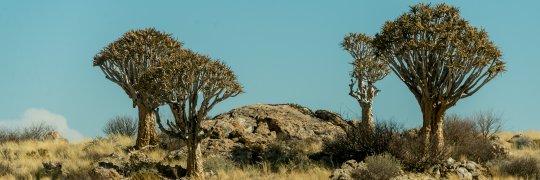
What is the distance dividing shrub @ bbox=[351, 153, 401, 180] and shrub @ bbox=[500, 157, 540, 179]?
4.07 meters

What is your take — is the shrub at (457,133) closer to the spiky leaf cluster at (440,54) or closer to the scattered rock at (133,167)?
the spiky leaf cluster at (440,54)

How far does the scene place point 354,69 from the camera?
102 ft

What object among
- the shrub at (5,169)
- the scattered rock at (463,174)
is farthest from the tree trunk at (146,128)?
the scattered rock at (463,174)

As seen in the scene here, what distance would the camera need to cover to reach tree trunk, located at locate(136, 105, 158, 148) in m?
25.6

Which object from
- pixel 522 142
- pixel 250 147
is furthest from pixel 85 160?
pixel 522 142

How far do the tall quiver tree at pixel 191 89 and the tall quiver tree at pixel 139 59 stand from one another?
4916mm

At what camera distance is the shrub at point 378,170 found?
18.2 metres

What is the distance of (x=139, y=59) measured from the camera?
82.7 feet

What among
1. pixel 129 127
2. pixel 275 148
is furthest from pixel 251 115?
pixel 129 127

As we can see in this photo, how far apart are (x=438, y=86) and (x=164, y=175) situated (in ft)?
29.3

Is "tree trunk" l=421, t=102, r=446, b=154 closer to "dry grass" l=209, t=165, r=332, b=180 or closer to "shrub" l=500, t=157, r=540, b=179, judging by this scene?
"shrub" l=500, t=157, r=540, b=179

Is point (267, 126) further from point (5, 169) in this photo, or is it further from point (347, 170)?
point (5, 169)

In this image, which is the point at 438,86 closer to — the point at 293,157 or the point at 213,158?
the point at 293,157

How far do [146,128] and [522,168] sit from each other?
43.7 feet
